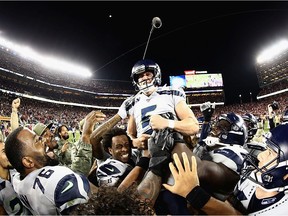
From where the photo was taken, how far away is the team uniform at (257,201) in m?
1.75

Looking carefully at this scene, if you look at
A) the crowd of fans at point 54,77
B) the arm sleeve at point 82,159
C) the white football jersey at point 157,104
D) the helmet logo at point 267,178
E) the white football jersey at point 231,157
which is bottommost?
the helmet logo at point 267,178

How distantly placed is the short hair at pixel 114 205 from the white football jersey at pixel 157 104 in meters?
1.30

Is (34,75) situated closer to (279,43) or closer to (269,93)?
(279,43)

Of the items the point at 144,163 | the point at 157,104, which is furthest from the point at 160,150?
the point at 157,104

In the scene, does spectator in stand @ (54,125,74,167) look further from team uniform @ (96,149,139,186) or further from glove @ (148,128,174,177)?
glove @ (148,128,174,177)

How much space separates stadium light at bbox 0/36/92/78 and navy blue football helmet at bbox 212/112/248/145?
36517 mm

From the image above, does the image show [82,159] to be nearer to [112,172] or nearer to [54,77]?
[112,172]

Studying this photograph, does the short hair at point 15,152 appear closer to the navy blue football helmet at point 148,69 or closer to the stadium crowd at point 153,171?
the stadium crowd at point 153,171

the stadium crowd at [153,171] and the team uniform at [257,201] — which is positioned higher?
the stadium crowd at [153,171]

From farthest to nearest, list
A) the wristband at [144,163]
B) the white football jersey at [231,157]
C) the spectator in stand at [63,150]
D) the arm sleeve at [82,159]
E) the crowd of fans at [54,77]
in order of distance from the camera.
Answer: the crowd of fans at [54,77] → the spectator in stand at [63,150] → the arm sleeve at [82,159] → the wristband at [144,163] → the white football jersey at [231,157]

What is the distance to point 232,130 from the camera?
3.16 meters

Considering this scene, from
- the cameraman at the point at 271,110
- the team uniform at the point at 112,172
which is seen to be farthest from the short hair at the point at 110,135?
the cameraman at the point at 271,110

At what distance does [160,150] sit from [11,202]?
1.36 meters

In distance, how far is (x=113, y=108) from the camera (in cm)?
5178
